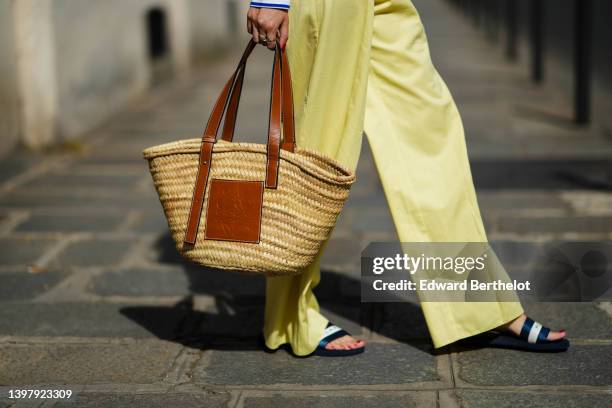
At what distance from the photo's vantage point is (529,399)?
8.32ft

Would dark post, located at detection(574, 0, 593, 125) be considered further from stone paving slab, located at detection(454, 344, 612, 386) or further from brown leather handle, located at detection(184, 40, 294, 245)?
brown leather handle, located at detection(184, 40, 294, 245)

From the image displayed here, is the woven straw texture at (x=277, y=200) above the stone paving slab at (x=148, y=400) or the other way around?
above

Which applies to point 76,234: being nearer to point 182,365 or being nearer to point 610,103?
A: point 182,365

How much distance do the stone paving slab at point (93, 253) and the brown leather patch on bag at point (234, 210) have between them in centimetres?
153

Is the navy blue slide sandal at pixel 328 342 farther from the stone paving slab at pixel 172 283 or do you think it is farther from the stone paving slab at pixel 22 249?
the stone paving slab at pixel 22 249

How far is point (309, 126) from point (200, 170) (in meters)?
0.35

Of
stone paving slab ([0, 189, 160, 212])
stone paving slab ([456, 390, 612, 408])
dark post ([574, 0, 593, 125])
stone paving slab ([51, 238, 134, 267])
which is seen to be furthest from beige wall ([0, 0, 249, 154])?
stone paving slab ([456, 390, 612, 408])

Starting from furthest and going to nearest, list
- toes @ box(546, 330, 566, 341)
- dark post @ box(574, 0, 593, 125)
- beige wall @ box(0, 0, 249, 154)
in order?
dark post @ box(574, 0, 593, 125) < beige wall @ box(0, 0, 249, 154) < toes @ box(546, 330, 566, 341)

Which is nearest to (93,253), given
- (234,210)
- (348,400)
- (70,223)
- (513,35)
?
(70,223)

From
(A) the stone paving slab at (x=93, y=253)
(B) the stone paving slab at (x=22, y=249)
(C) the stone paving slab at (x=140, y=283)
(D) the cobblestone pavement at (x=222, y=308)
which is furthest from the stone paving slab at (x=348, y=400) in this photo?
(B) the stone paving slab at (x=22, y=249)

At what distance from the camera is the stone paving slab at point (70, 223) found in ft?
14.7

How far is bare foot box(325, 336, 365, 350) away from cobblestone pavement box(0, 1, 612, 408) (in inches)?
2.0

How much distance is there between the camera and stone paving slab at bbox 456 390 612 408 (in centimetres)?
250

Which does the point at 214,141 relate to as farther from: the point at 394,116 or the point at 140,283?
the point at 140,283
